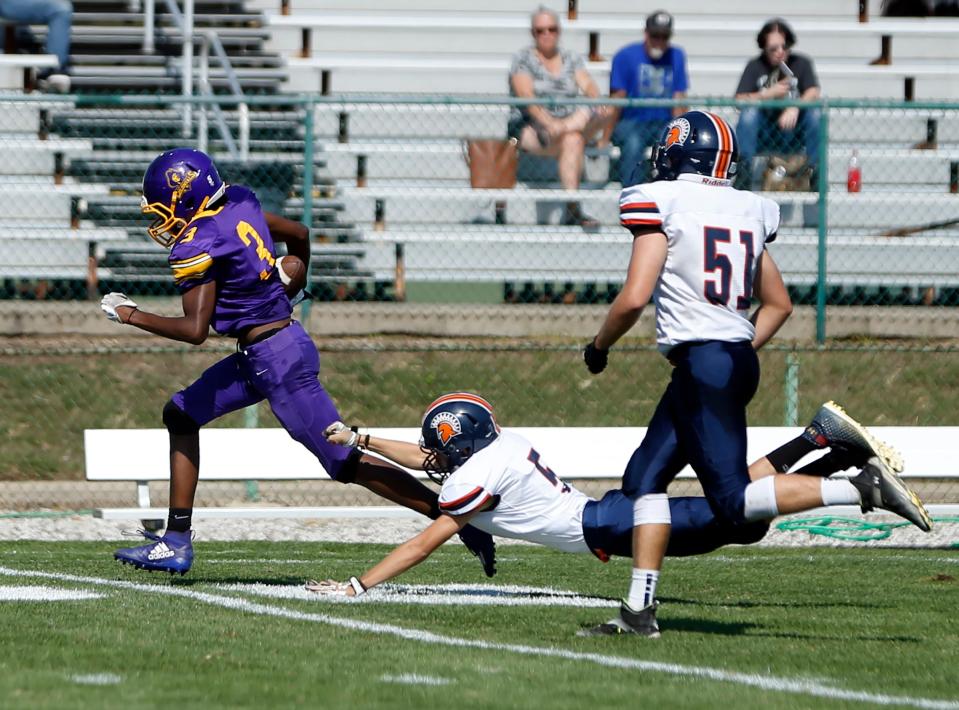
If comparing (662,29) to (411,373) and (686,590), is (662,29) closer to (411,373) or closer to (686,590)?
(411,373)

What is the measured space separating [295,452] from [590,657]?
17.5ft

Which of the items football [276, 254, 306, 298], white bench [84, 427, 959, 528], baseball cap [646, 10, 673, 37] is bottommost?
white bench [84, 427, 959, 528]

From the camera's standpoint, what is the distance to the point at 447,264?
42.5ft

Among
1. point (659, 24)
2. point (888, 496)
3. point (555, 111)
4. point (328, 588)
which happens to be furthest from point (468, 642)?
point (659, 24)

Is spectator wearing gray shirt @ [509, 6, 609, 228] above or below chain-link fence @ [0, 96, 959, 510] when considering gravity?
above

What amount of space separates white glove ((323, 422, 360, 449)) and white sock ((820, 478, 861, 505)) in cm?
205

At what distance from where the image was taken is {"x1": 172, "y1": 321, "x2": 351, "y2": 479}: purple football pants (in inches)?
271

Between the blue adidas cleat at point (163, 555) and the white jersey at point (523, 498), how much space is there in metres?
1.37

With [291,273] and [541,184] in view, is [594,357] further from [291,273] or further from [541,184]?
[541,184]

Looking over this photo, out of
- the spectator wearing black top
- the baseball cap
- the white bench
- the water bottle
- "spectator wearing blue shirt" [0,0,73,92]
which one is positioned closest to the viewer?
the white bench

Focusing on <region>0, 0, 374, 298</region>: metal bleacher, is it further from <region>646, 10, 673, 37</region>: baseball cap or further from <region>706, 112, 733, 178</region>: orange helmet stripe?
<region>706, 112, 733, 178</region>: orange helmet stripe

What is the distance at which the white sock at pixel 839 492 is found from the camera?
546cm

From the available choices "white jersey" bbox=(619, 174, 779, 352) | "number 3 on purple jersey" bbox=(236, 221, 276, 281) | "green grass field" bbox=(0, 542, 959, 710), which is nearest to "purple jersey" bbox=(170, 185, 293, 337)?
"number 3 on purple jersey" bbox=(236, 221, 276, 281)

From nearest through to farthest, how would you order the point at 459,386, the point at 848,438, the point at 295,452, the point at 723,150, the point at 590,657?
the point at 590,657 → the point at 723,150 → the point at 848,438 → the point at 295,452 → the point at 459,386
